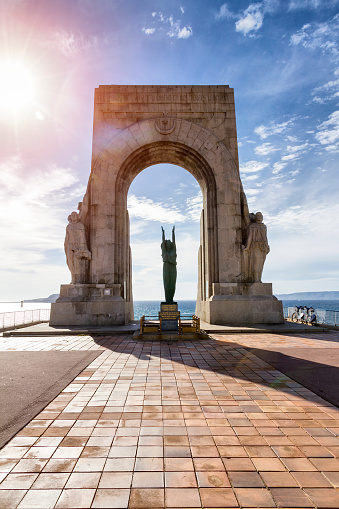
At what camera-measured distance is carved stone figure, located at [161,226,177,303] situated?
1330cm

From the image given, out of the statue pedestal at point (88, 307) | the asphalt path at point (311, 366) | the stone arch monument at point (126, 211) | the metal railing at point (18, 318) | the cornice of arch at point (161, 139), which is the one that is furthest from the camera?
the cornice of arch at point (161, 139)

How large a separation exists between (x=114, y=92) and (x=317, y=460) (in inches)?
700

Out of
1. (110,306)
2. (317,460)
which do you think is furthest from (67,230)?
(317,460)

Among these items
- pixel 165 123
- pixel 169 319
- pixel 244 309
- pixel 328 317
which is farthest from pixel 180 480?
pixel 165 123

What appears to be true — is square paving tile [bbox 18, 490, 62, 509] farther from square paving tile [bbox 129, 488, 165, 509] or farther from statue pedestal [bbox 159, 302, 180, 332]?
statue pedestal [bbox 159, 302, 180, 332]

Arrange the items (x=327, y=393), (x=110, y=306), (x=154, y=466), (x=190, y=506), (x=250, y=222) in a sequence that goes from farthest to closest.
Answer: (x=250, y=222)
(x=110, y=306)
(x=327, y=393)
(x=154, y=466)
(x=190, y=506)

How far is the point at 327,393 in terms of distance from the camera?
4.96 meters

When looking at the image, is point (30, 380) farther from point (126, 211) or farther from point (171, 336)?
point (126, 211)

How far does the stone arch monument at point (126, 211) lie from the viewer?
14.3 m

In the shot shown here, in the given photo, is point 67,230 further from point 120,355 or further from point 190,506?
point 190,506

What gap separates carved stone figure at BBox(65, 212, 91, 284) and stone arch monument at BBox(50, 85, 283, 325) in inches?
2.0

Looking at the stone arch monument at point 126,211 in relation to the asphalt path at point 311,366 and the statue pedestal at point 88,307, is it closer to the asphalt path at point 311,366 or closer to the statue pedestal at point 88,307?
the statue pedestal at point 88,307

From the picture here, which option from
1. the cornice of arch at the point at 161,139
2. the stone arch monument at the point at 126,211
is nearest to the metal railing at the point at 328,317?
the stone arch monument at the point at 126,211

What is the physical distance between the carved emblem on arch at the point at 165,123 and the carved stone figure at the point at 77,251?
657 centimetres
